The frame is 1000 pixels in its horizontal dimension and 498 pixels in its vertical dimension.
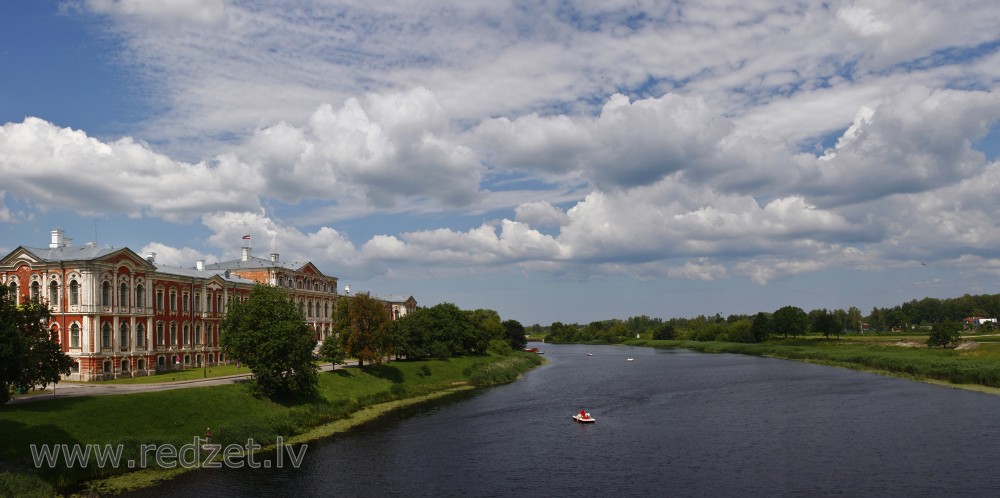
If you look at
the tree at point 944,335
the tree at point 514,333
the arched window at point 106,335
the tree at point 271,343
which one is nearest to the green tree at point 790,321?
the tree at point 944,335

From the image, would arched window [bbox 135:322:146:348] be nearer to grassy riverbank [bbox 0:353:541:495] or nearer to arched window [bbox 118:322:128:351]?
arched window [bbox 118:322:128:351]

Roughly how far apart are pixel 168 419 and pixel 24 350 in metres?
11.4

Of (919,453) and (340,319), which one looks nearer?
(919,453)

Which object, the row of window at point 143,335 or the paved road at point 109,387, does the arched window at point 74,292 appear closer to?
the row of window at point 143,335

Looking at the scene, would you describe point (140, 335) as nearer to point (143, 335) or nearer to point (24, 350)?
point (143, 335)

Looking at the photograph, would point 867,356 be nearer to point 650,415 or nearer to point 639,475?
point 650,415

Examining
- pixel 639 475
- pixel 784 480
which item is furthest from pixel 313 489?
pixel 784 480

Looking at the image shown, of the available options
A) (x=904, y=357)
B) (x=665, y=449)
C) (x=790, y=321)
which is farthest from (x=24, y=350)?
(x=790, y=321)

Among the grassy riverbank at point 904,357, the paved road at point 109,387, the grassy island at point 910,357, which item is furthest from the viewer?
the grassy riverbank at point 904,357

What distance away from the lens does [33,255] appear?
73.4 metres

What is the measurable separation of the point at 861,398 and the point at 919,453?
31.2m

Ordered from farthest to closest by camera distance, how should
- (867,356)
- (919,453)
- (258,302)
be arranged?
(867,356), (258,302), (919,453)

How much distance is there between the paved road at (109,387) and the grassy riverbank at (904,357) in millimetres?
89297

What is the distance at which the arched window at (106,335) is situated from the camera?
239ft
